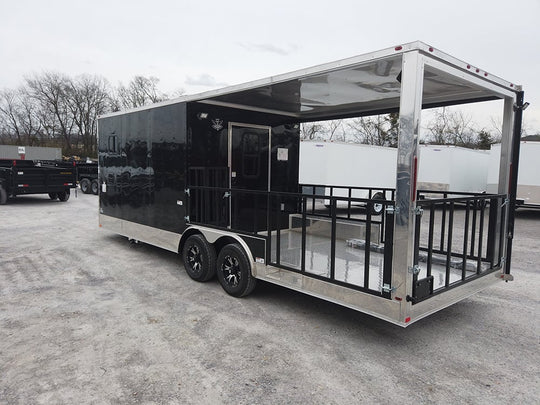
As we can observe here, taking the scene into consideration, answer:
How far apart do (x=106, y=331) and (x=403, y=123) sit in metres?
3.27

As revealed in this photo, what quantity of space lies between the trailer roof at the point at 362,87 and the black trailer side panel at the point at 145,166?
388 millimetres

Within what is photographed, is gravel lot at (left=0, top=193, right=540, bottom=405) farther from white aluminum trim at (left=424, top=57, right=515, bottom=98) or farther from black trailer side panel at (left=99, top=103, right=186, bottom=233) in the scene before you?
white aluminum trim at (left=424, top=57, right=515, bottom=98)

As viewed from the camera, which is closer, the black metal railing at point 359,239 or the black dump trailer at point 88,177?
the black metal railing at point 359,239

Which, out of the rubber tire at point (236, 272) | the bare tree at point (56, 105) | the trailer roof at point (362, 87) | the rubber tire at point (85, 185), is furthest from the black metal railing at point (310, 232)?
the bare tree at point (56, 105)

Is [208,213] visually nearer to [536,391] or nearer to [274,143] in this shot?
[274,143]

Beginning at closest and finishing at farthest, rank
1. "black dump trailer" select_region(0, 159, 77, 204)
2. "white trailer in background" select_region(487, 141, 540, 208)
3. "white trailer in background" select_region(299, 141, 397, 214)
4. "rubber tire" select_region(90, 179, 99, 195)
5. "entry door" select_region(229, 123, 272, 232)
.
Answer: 1. "entry door" select_region(229, 123, 272, 232)
2. "white trailer in background" select_region(299, 141, 397, 214)
3. "white trailer in background" select_region(487, 141, 540, 208)
4. "black dump trailer" select_region(0, 159, 77, 204)
5. "rubber tire" select_region(90, 179, 99, 195)

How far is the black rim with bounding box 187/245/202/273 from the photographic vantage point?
5.34m

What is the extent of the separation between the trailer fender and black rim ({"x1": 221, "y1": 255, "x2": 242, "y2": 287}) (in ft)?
0.72

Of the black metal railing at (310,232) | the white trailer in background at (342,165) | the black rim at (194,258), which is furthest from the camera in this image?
the white trailer in background at (342,165)

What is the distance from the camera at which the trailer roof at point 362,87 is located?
10.9ft

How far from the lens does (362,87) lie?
444 cm

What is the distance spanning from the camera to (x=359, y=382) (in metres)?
2.95

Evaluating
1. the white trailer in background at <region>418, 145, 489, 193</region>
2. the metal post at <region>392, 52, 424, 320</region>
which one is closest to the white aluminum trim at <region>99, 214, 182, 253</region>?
the metal post at <region>392, 52, 424, 320</region>

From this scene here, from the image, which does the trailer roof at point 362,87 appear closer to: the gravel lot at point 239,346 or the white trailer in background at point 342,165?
the gravel lot at point 239,346
